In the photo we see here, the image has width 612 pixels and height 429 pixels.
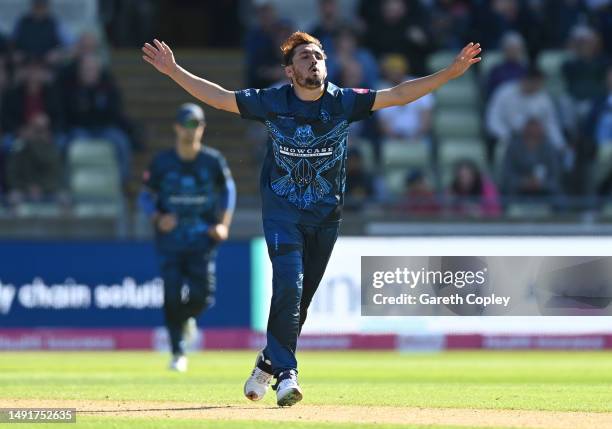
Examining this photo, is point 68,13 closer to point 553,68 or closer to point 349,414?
point 553,68

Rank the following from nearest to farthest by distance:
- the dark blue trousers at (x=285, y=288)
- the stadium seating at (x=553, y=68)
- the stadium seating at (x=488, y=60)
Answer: the dark blue trousers at (x=285, y=288)
the stadium seating at (x=553, y=68)
the stadium seating at (x=488, y=60)

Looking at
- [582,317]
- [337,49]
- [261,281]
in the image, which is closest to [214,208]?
[261,281]

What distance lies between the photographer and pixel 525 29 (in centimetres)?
2561

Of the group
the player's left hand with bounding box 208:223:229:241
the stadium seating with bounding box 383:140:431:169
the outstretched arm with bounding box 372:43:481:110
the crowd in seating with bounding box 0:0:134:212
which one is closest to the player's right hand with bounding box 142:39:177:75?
the outstretched arm with bounding box 372:43:481:110

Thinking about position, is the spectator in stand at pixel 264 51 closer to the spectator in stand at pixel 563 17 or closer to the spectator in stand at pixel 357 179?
the spectator in stand at pixel 357 179

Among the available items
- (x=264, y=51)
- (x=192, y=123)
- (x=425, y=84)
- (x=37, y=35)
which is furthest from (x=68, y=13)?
(x=425, y=84)

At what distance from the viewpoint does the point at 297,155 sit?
430 inches

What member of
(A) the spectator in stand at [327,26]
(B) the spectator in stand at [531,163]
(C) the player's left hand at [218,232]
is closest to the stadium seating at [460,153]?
(B) the spectator in stand at [531,163]

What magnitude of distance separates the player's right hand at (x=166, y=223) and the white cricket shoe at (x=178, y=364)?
1308 mm

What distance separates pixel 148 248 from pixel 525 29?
319 inches

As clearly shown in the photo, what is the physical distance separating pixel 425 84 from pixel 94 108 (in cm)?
1324

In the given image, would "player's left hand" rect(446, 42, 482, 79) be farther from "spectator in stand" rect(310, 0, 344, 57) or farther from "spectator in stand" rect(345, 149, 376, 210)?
"spectator in stand" rect(310, 0, 344, 57)

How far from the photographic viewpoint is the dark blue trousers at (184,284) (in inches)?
631

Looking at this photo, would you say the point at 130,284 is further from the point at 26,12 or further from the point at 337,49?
the point at 26,12
